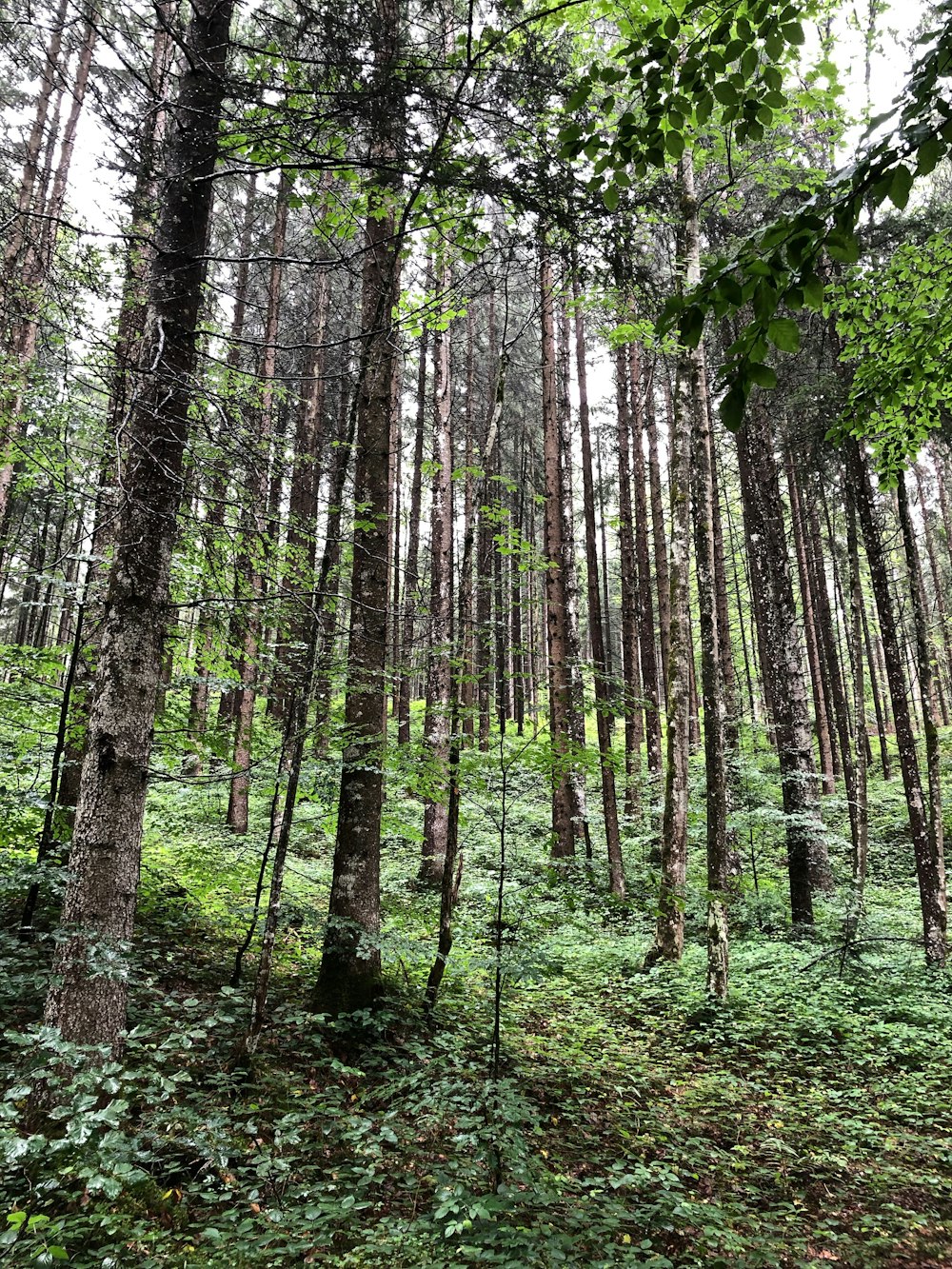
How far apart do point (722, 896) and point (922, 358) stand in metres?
5.54

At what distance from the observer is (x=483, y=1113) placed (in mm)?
→ 4664

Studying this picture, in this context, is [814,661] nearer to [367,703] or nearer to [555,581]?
[555,581]

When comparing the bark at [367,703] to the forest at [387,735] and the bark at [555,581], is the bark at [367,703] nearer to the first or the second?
the forest at [387,735]

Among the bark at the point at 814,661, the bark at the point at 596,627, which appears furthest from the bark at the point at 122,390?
the bark at the point at 814,661

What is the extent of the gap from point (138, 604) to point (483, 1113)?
4369 millimetres

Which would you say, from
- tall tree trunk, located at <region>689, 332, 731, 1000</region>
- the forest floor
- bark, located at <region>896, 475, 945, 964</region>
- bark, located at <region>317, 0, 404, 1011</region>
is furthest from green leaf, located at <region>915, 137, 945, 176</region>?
bark, located at <region>896, 475, 945, 964</region>

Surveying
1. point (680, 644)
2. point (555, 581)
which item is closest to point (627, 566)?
point (555, 581)

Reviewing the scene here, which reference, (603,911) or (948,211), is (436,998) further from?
(948,211)

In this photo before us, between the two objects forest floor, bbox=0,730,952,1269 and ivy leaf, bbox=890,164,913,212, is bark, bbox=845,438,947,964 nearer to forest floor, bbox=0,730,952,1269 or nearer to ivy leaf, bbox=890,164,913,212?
forest floor, bbox=0,730,952,1269

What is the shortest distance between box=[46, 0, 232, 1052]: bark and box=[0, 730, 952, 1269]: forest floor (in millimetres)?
462

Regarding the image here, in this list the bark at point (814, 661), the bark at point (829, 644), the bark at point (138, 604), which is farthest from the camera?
the bark at point (814, 661)

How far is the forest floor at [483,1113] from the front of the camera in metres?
3.10

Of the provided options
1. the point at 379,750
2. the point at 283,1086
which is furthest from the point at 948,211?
the point at 283,1086

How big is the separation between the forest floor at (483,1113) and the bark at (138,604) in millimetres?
462
